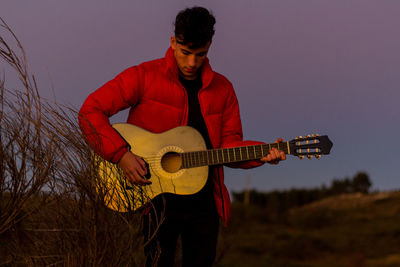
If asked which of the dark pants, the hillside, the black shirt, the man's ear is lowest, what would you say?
the hillside

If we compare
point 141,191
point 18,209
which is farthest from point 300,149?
point 18,209

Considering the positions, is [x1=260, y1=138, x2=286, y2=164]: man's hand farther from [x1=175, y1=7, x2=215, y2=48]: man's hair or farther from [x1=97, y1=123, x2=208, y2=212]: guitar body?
[x1=175, y1=7, x2=215, y2=48]: man's hair

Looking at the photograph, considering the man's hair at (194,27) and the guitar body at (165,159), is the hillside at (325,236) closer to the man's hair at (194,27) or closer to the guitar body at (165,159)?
the guitar body at (165,159)

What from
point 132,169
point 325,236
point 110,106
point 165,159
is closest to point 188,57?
point 110,106

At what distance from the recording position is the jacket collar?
359 cm

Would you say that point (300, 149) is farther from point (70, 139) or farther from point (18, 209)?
point (18, 209)

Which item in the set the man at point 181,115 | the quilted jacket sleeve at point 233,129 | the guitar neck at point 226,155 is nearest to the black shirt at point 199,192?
the man at point 181,115

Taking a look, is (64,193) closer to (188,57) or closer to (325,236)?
(188,57)

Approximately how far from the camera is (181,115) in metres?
3.57

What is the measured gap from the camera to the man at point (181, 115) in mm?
3318

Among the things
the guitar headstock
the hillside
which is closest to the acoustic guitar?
the guitar headstock

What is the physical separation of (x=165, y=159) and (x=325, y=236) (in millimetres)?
14097

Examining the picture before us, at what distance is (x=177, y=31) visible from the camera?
11.3ft

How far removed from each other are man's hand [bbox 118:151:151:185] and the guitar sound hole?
0.33 m
